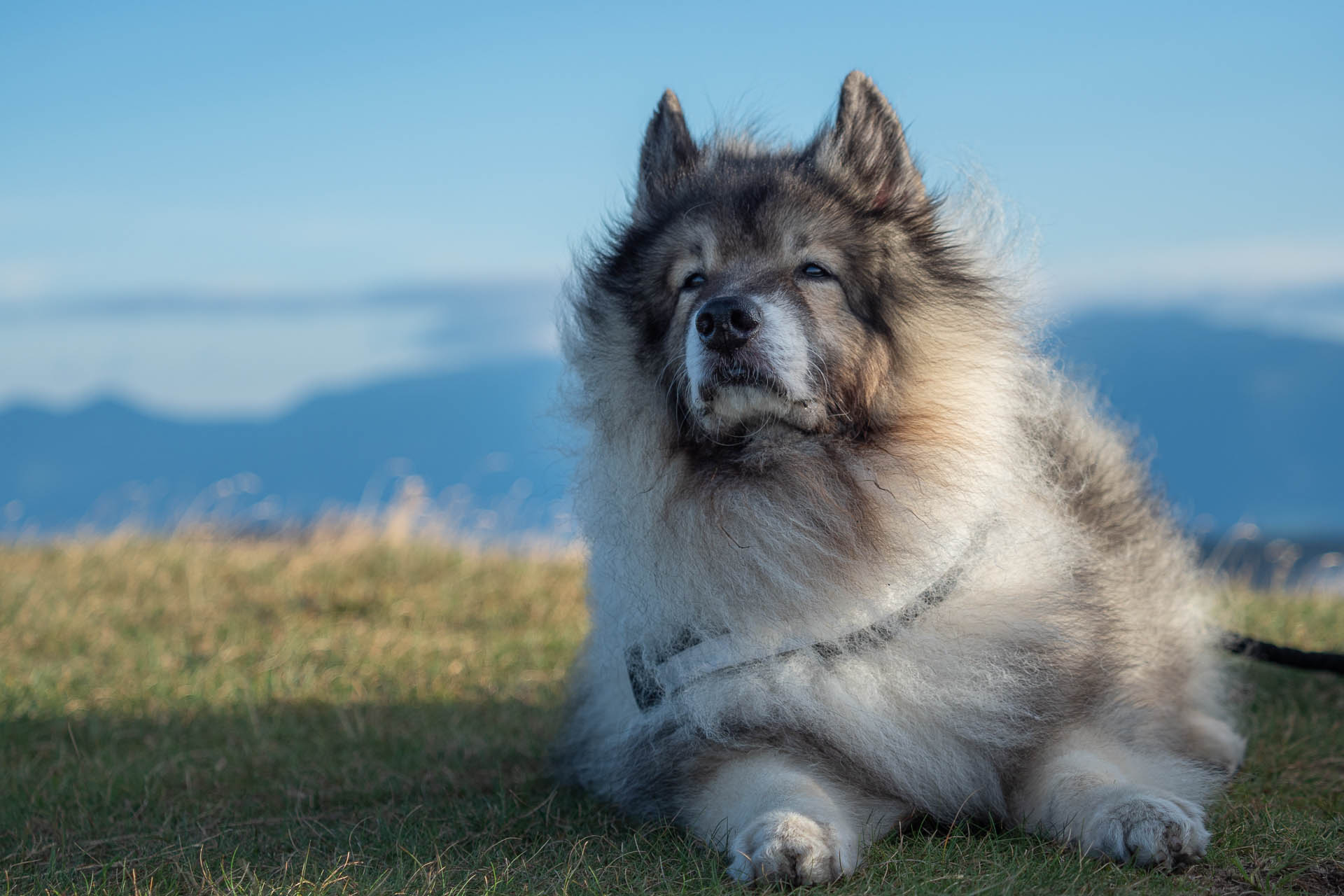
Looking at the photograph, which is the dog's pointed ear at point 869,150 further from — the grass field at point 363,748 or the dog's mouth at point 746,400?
the grass field at point 363,748

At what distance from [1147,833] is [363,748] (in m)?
3.02

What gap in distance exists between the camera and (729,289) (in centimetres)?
293

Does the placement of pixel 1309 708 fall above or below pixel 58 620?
below

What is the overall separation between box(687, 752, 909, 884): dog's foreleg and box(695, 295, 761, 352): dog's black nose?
3.52 ft

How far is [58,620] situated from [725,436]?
5.39m

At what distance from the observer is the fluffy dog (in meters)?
2.89

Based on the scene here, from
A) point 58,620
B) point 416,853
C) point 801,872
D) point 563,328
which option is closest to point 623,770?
point 416,853

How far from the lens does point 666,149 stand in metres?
3.57

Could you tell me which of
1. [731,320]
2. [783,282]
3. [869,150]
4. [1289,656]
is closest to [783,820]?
[731,320]

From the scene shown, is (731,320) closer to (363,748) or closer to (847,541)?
(847,541)

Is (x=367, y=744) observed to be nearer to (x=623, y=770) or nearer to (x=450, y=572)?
(x=623, y=770)

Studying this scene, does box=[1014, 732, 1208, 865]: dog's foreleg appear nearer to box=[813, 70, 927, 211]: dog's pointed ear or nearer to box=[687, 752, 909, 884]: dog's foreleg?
box=[687, 752, 909, 884]: dog's foreleg

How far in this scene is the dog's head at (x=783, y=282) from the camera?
2.85 metres

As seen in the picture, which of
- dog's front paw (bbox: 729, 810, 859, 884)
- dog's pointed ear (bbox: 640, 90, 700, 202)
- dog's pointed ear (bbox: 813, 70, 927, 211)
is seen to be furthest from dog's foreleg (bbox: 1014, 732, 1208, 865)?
dog's pointed ear (bbox: 640, 90, 700, 202)
